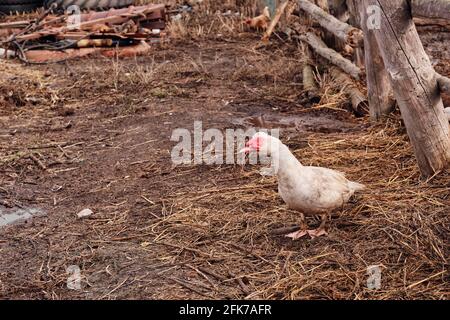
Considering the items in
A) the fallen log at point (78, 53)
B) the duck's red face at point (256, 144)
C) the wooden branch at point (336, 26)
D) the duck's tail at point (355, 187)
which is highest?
the wooden branch at point (336, 26)

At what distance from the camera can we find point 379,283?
12.5 feet

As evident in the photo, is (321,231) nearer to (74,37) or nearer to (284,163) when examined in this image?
(284,163)

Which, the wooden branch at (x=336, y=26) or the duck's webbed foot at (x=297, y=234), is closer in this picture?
the duck's webbed foot at (x=297, y=234)

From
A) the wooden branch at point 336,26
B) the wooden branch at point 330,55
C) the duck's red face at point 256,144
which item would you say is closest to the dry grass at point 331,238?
the duck's red face at point 256,144

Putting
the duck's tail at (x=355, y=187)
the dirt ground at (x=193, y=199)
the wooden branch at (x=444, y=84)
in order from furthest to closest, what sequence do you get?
the wooden branch at (x=444, y=84) < the duck's tail at (x=355, y=187) < the dirt ground at (x=193, y=199)

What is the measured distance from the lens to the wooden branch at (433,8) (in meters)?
4.25

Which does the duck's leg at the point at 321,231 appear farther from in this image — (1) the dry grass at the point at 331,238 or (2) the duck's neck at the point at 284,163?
(2) the duck's neck at the point at 284,163

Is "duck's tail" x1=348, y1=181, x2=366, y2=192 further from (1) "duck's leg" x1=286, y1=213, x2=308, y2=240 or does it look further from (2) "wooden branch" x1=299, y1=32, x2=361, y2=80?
(2) "wooden branch" x1=299, y1=32, x2=361, y2=80

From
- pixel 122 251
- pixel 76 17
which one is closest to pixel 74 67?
pixel 76 17

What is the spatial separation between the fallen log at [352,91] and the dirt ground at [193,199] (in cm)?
8

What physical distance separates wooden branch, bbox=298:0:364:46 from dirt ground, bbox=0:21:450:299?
0.64m

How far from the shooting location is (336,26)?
741cm

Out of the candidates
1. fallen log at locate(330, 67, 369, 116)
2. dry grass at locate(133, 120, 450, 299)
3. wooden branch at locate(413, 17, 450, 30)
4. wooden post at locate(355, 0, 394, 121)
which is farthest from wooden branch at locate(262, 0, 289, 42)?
dry grass at locate(133, 120, 450, 299)

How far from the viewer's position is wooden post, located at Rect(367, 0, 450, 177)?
4.77m
